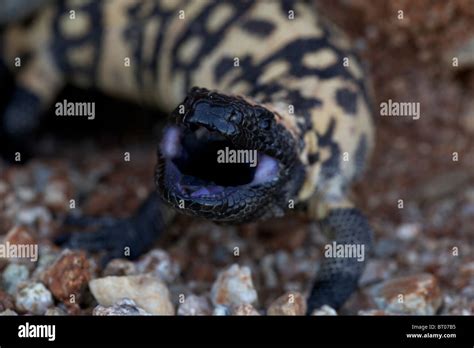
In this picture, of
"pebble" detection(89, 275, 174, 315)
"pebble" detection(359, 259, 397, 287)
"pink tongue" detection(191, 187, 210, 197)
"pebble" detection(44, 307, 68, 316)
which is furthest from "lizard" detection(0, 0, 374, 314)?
"pebble" detection(44, 307, 68, 316)

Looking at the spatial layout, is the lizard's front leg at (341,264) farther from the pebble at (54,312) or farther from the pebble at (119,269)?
the pebble at (54,312)

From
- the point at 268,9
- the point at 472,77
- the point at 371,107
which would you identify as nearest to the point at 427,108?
the point at 472,77

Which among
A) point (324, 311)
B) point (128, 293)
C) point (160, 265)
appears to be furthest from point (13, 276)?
point (324, 311)

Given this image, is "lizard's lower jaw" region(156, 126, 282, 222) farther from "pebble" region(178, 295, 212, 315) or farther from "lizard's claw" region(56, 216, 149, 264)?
"lizard's claw" region(56, 216, 149, 264)
